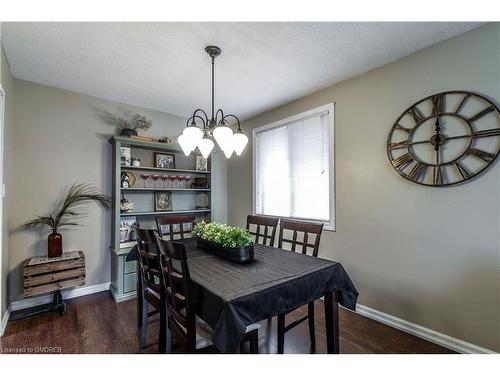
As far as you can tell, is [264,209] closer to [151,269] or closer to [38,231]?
[151,269]

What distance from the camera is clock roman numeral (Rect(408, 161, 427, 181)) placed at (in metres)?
2.09

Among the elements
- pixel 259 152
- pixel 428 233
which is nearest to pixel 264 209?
pixel 259 152

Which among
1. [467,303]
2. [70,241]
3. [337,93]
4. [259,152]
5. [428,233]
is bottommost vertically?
[467,303]

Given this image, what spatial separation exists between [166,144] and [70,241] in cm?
170

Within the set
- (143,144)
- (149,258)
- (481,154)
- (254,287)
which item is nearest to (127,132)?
(143,144)

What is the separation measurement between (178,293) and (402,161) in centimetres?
221

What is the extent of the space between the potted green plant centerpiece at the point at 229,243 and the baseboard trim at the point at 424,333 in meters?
1.56

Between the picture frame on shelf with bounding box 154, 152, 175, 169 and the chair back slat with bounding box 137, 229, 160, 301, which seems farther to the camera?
the picture frame on shelf with bounding box 154, 152, 175, 169

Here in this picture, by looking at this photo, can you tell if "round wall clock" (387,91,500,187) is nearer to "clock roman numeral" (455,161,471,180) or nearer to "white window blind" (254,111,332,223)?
"clock roman numeral" (455,161,471,180)

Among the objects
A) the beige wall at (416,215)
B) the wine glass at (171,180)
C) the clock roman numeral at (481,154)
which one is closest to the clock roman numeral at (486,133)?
the clock roman numeral at (481,154)

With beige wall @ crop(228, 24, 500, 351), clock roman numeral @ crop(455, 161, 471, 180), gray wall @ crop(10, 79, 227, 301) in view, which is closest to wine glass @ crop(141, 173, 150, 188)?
gray wall @ crop(10, 79, 227, 301)

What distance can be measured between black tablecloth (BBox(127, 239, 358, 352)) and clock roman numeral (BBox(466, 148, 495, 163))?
1377mm

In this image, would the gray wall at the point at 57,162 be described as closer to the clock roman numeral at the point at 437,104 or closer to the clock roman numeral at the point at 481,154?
the clock roman numeral at the point at 437,104
